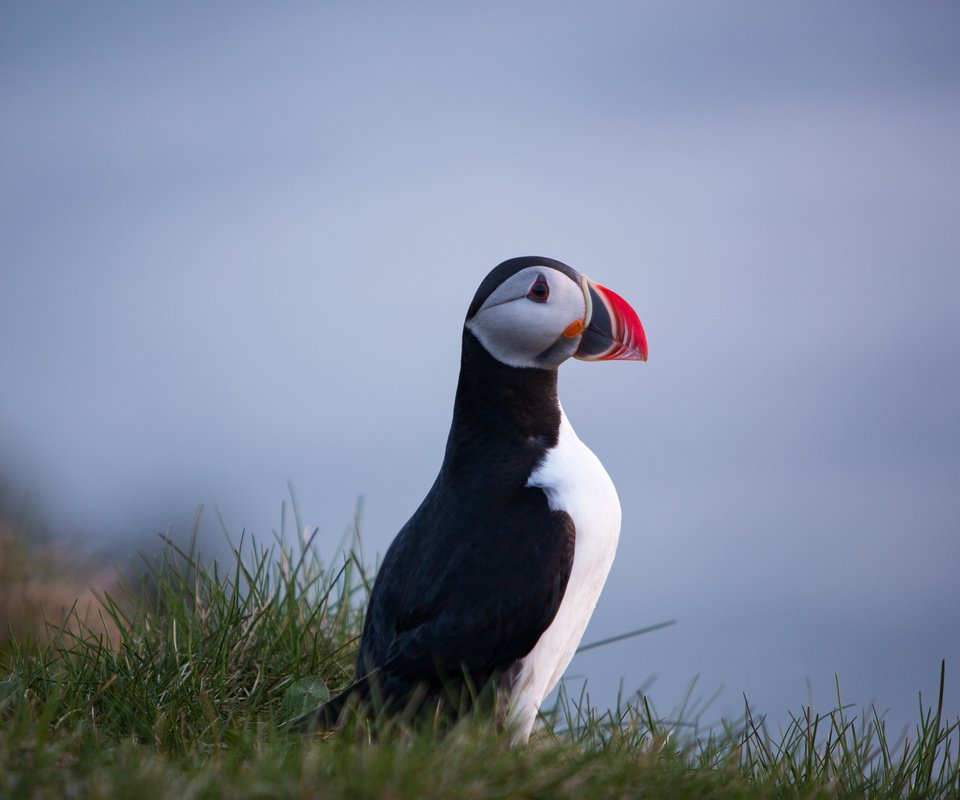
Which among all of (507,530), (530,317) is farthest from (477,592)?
(530,317)

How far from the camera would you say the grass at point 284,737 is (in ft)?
10.6

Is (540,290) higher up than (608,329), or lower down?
higher up

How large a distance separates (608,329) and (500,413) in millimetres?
603

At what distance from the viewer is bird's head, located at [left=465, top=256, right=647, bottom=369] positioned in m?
4.67

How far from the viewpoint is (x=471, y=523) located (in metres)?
4.50

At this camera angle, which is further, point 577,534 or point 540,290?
point 540,290

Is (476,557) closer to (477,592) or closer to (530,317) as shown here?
(477,592)

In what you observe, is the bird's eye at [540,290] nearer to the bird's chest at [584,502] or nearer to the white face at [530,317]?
the white face at [530,317]

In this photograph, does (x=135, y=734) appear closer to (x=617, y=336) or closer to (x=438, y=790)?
(x=438, y=790)

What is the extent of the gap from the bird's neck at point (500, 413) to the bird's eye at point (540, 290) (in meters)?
0.31

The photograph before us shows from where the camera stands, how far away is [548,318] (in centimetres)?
466

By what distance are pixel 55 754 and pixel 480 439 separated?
2.10 meters

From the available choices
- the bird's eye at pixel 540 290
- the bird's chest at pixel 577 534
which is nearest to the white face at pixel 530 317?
the bird's eye at pixel 540 290

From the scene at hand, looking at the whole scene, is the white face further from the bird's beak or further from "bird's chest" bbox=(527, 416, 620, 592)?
"bird's chest" bbox=(527, 416, 620, 592)
